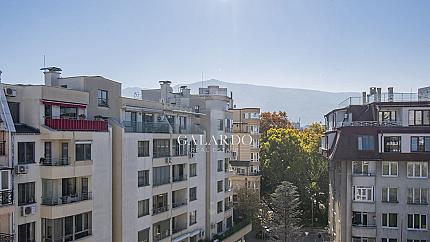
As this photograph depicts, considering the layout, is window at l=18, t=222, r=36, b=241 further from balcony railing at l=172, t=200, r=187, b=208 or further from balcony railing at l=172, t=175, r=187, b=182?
balcony railing at l=172, t=175, r=187, b=182

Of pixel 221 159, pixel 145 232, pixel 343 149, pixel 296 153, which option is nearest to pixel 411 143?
pixel 343 149

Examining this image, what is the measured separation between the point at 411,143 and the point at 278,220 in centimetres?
1699

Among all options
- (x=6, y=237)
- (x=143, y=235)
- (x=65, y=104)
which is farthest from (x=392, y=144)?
(x=6, y=237)

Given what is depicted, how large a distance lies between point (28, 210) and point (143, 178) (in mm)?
8573

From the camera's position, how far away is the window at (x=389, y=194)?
31.2 meters

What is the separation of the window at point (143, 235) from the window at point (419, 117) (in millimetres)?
19398

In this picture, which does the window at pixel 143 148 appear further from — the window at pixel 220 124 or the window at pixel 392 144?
the window at pixel 392 144

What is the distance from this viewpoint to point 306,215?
53.1 metres

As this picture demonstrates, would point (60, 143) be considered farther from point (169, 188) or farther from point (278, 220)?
point (278, 220)

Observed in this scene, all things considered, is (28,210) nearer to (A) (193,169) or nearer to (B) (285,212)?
(A) (193,169)

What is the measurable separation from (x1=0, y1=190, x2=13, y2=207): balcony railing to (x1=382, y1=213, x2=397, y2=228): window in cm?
2400

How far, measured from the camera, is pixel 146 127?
27953 mm

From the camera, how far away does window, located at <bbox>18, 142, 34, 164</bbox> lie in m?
19.8

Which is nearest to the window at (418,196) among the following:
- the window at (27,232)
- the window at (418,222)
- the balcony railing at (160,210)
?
the window at (418,222)
